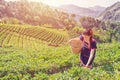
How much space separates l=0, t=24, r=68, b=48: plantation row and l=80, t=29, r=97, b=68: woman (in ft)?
200

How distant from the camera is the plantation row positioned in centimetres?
7450

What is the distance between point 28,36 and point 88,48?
7371 cm

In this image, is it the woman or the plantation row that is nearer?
the woman

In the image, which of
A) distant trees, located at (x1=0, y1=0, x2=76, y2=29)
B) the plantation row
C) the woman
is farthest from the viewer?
distant trees, located at (x1=0, y1=0, x2=76, y2=29)

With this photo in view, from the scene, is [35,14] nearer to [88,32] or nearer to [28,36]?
[28,36]

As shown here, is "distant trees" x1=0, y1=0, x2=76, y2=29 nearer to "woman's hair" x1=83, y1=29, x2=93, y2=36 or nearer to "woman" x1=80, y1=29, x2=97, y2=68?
"woman" x1=80, y1=29, x2=97, y2=68

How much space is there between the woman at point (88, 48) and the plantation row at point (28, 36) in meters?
61.0

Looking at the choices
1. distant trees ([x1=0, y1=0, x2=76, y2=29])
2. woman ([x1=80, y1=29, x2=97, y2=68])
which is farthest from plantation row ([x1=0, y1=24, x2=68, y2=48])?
woman ([x1=80, y1=29, x2=97, y2=68])

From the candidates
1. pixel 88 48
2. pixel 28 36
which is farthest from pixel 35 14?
pixel 88 48

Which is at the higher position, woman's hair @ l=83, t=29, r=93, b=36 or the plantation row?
woman's hair @ l=83, t=29, r=93, b=36

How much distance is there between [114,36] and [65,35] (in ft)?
81.2

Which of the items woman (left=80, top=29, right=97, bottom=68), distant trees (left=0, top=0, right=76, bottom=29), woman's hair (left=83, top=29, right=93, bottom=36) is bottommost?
distant trees (left=0, top=0, right=76, bottom=29)

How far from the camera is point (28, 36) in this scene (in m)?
82.8

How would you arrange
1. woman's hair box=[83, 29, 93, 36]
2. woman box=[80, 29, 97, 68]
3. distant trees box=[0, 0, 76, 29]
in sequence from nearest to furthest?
woman's hair box=[83, 29, 93, 36] → woman box=[80, 29, 97, 68] → distant trees box=[0, 0, 76, 29]
